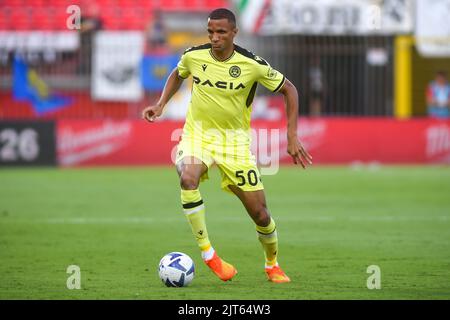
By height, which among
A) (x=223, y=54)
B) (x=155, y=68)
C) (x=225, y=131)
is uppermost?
(x=223, y=54)

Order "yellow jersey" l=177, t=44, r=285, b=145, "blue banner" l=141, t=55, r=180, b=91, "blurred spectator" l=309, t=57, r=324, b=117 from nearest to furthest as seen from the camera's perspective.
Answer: "yellow jersey" l=177, t=44, r=285, b=145, "blue banner" l=141, t=55, r=180, b=91, "blurred spectator" l=309, t=57, r=324, b=117

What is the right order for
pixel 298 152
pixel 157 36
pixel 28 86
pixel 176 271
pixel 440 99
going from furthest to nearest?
pixel 157 36 < pixel 440 99 < pixel 28 86 < pixel 298 152 < pixel 176 271

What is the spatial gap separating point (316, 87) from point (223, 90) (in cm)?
1634

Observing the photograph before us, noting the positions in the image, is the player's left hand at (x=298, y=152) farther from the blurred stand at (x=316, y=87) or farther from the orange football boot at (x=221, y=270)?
the blurred stand at (x=316, y=87)

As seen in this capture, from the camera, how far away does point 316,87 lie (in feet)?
83.4

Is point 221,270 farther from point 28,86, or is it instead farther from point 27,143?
point 28,86

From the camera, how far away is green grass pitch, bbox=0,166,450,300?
8758 mm

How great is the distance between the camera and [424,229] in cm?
1338

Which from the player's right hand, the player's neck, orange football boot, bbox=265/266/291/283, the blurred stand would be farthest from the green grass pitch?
the blurred stand

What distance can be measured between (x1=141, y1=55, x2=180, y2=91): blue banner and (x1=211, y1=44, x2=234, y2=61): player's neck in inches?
620

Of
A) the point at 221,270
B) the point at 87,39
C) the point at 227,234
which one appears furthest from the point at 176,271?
the point at 87,39

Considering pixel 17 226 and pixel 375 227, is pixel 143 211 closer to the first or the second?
pixel 17 226

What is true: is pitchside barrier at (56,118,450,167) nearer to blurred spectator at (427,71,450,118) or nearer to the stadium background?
the stadium background

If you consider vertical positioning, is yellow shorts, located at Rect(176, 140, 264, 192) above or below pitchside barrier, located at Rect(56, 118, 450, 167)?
above
